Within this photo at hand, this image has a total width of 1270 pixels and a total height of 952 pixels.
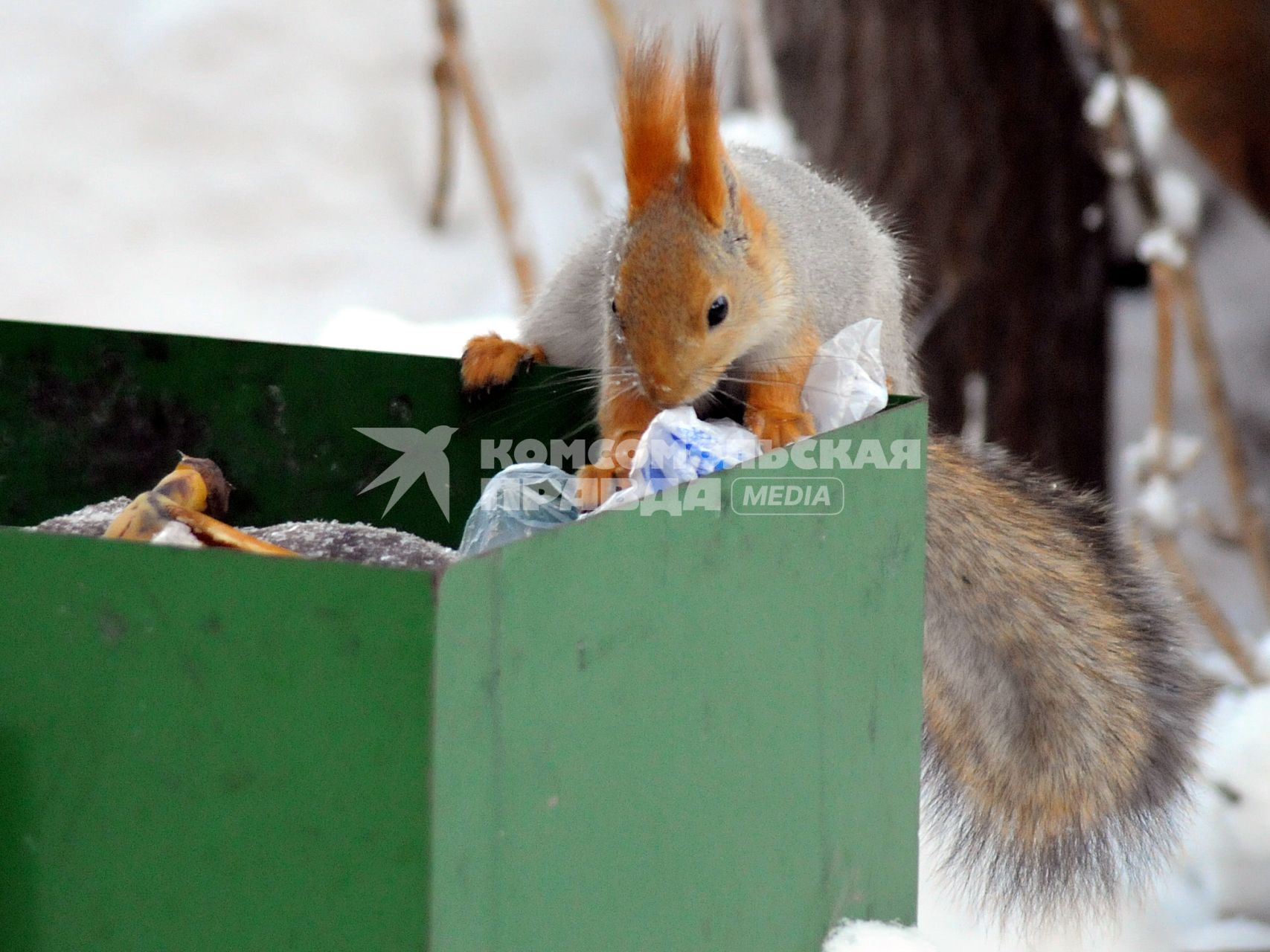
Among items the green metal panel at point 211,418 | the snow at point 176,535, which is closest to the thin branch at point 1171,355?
the green metal panel at point 211,418

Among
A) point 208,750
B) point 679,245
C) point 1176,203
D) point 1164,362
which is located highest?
point 1176,203

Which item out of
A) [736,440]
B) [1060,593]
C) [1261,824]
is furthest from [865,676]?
[1261,824]

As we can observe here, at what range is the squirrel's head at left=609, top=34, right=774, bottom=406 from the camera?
1.19 m

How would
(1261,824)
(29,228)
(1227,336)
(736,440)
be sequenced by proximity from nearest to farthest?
(736,440) → (1261,824) → (1227,336) → (29,228)

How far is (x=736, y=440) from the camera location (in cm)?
114

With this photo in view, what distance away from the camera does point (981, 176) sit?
3.38 metres

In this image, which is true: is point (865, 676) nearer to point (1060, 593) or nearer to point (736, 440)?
point (736, 440)

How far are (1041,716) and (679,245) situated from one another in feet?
1.60

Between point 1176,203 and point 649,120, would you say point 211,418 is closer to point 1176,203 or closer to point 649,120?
point 649,120

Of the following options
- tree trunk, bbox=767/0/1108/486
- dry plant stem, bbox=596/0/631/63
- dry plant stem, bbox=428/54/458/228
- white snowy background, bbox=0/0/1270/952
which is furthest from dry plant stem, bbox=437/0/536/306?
white snowy background, bbox=0/0/1270/952

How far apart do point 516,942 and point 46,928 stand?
24 cm

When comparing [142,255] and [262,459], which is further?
[142,255]

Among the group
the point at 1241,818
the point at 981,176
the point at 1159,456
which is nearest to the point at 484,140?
the point at 981,176

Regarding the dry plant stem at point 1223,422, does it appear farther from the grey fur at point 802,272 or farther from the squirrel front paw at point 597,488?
the squirrel front paw at point 597,488
